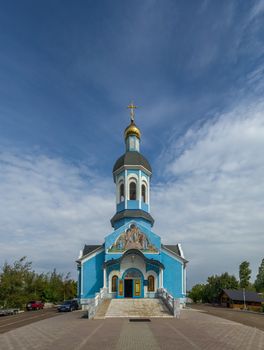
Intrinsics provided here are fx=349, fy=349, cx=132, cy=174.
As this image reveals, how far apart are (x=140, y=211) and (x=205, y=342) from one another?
19214mm

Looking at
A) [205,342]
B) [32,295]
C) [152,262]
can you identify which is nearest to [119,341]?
[205,342]

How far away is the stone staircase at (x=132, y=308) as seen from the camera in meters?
20.5

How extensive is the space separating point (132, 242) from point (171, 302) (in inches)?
280

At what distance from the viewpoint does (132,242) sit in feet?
90.4

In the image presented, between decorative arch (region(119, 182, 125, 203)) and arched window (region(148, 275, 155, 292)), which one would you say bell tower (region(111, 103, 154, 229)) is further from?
arched window (region(148, 275, 155, 292))

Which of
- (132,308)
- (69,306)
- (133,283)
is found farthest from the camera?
(69,306)

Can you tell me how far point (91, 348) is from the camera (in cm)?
972

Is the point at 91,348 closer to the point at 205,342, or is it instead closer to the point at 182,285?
the point at 205,342

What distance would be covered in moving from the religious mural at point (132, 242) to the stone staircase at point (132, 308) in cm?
418

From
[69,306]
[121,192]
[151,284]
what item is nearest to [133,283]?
[151,284]

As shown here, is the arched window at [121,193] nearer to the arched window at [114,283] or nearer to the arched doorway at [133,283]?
the arched doorway at [133,283]

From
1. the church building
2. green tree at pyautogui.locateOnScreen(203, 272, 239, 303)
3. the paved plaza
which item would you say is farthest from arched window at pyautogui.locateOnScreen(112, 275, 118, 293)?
green tree at pyautogui.locateOnScreen(203, 272, 239, 303)

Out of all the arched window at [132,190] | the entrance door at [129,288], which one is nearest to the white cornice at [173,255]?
the entrance door at [129,288]

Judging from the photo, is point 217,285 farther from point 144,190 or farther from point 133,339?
point 133,339
